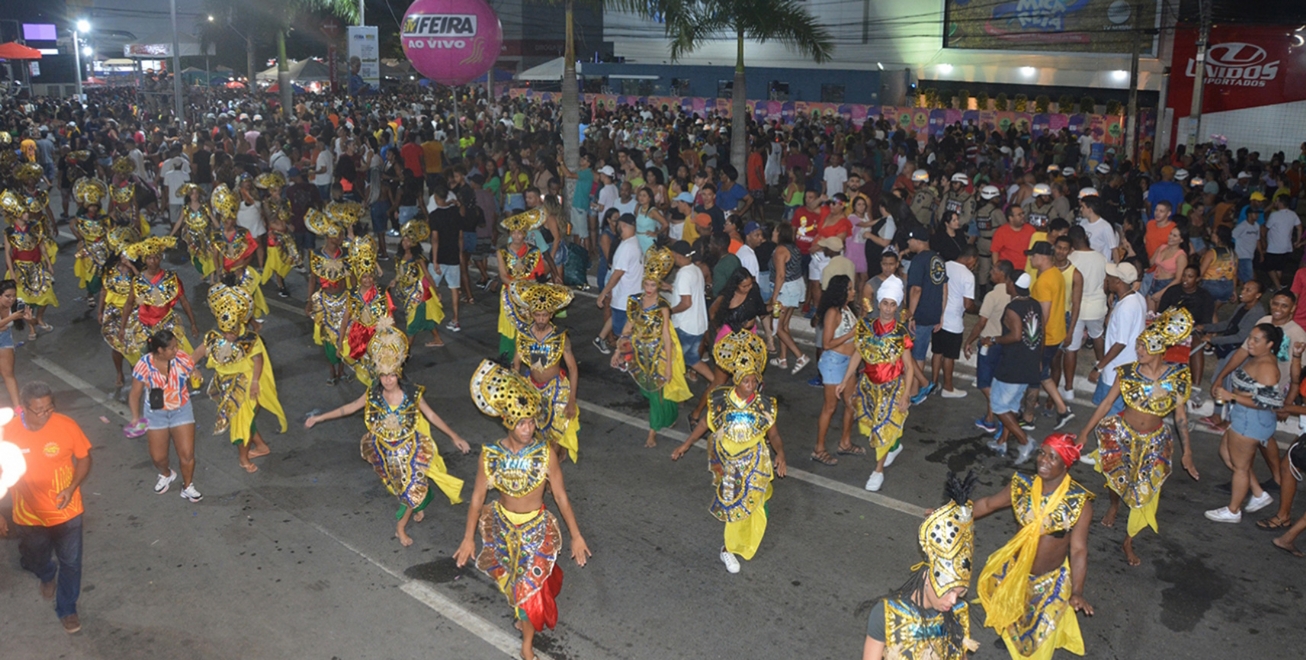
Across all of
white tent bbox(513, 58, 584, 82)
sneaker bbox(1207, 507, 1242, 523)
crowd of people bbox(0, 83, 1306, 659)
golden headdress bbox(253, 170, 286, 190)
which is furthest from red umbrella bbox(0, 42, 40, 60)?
sneaker bbox(1207, 507, 1242, 523)

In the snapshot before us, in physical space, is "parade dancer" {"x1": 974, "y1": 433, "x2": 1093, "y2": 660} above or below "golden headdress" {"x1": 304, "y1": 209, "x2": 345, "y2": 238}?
below

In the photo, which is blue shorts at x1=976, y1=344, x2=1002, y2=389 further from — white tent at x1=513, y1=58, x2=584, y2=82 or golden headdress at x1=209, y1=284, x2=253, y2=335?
white tent at x1=513, y1=58, x2=584, y2=82

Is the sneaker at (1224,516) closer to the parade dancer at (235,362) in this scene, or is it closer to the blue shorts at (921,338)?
the blue shorts at (921,338)

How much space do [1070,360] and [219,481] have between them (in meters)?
7.74

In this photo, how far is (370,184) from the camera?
19.5m

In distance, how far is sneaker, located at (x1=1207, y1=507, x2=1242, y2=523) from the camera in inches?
295

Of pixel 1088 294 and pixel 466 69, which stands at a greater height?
pixel 466 69

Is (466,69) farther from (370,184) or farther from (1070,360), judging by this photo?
(1070,360)

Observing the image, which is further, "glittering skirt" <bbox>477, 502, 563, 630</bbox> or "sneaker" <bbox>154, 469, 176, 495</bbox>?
"sneaker" <bbox>154, 469, 176, 495</bbox>

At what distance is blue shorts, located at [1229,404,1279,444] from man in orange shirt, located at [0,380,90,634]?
757 centimetres

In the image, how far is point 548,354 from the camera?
25.9ft

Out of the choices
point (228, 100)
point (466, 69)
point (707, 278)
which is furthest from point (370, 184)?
point (228, 100)

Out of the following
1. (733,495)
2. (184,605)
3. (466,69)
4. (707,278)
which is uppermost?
(466,69)

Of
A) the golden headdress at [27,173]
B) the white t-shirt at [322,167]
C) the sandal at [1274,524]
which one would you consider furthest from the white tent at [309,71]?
the sandal at [1274,524]
